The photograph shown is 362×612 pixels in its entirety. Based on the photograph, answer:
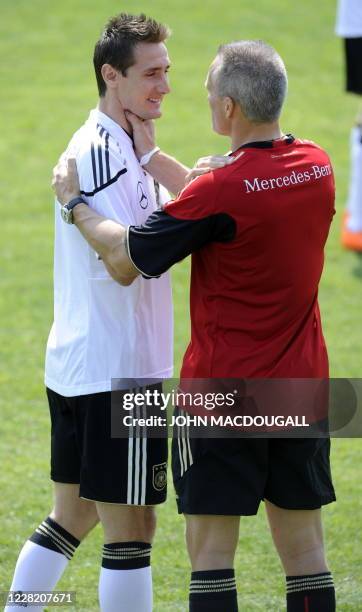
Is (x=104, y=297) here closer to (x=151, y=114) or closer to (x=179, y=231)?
(x=179, y=231)

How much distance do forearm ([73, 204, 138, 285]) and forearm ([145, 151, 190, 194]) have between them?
35cm

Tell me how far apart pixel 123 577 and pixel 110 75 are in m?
1.78

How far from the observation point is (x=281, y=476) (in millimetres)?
3992

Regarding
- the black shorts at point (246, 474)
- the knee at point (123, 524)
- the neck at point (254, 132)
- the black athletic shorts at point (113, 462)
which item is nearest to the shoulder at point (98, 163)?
the neck at point (254, 132)

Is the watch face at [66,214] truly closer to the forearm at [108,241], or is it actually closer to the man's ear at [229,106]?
the forearm at [108,241]

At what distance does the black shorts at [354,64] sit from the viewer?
9.71 m

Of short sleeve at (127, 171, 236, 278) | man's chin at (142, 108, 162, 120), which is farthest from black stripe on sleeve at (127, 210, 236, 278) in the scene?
man's chin at (142, 108, 162, 120)

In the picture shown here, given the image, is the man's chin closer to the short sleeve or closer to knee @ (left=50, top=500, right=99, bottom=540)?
the short sleeve

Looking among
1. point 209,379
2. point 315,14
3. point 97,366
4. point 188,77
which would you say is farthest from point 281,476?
point 315,14

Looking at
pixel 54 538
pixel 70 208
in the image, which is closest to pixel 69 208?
pixel 70 208

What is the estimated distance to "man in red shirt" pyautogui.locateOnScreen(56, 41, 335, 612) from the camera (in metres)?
3.79

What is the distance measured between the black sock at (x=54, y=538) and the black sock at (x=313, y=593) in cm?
86

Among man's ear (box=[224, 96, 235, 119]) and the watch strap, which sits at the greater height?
man's ear (box=[224, 96, 235, 119])

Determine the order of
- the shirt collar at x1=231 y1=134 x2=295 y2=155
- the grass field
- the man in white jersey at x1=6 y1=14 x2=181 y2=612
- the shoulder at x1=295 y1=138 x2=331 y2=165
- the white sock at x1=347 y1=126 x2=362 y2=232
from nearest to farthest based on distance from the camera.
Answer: the shirt collar at x1=231 y1=134 x2=295 y2=155 < the shoulder at x1=295 y1=138 x2=331 y2=165 < the man in white jersey at x1=6 y1=14 x2=181 y2=612 < the grass field < the white sock at x1=347 y1=126 x2=362 y2=232
